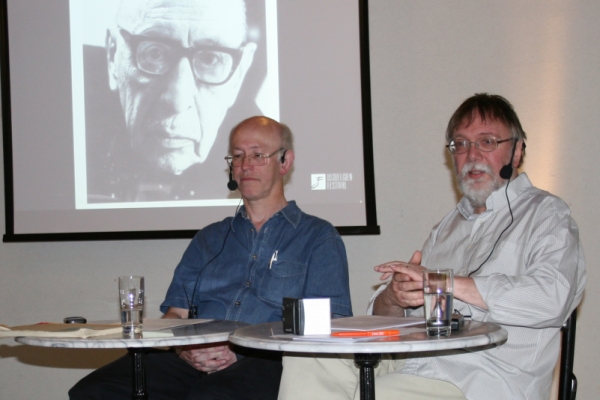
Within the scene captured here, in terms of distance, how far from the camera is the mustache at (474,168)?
85.7 inches

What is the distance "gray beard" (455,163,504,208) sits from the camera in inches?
85.1

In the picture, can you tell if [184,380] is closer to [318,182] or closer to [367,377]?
[367,377]

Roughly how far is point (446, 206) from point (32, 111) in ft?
7.14

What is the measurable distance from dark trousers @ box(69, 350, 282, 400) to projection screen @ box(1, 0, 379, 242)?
1082 millimetres

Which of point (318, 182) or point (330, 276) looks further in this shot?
point (318, 182)

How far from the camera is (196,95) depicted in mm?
3359

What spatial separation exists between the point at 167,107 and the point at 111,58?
0.40 m

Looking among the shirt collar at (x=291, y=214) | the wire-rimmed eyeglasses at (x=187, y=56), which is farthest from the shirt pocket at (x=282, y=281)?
the wire-rimmed eyeglasses at (x=187, y=56)

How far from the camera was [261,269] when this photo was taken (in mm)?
2432

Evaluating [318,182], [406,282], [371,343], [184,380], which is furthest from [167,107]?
[371,343]

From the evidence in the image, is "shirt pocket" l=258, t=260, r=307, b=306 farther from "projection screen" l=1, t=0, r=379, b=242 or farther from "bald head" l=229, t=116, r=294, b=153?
"projection screen" l=1, t=0, r=379, b=242

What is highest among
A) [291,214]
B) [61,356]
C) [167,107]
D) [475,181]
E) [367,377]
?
[167,107]

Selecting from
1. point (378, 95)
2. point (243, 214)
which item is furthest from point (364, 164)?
point (243, 214)

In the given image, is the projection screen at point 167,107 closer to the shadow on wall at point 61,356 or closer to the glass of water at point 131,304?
the shadow on wall at point 61,356
